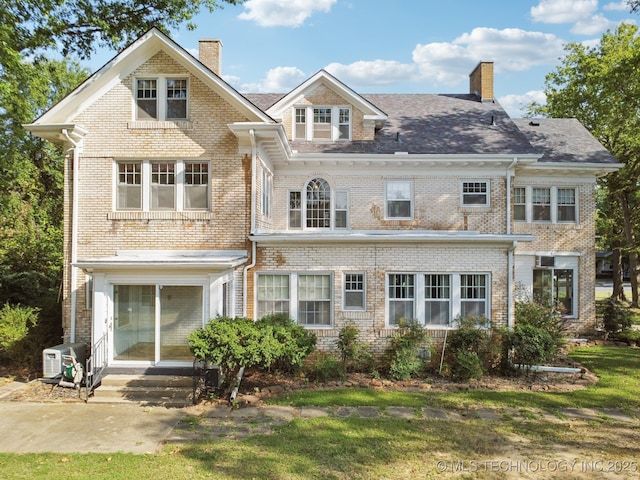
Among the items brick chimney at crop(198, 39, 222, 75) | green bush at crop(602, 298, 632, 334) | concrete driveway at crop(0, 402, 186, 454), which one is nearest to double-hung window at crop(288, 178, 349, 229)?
brick chimney at crop(198, 39, 222, 75)

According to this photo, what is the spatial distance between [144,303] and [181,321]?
1044 mm

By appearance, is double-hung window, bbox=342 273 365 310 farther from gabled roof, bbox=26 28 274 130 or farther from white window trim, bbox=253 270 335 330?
gabled roof, bbox=26 28 274 130

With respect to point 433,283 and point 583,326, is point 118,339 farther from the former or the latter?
point 583,326

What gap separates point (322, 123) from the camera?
53.8 ft

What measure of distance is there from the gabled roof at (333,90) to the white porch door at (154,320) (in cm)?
823

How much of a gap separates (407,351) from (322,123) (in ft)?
30.2

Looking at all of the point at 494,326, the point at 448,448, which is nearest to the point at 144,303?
the point at 448,448

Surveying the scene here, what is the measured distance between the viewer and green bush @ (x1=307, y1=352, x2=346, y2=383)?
11148 mm

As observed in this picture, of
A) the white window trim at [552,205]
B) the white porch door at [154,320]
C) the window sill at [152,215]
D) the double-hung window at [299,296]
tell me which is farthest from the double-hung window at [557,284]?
the white porch door at [154,320]

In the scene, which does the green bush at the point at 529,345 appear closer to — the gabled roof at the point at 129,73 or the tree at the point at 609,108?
the gabled roof at the point at 129,73

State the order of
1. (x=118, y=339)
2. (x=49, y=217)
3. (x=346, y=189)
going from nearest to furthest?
(x=118, y=339) < (x=346, y=189) < (x=49, y=217)

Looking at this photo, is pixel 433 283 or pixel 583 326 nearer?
pixel 433 283

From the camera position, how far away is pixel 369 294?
12.4m

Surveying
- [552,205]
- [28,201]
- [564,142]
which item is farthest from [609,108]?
[28,201]
